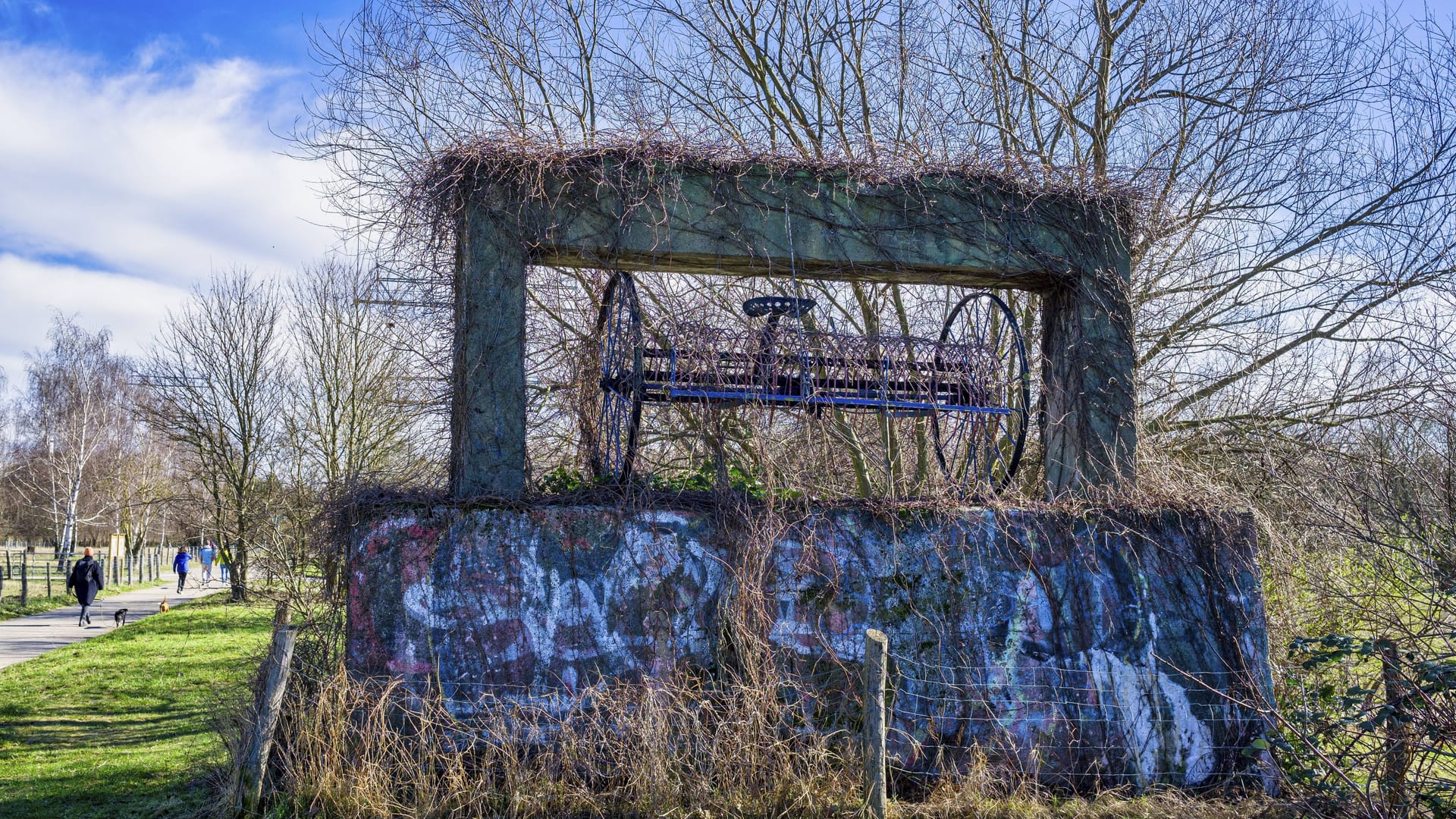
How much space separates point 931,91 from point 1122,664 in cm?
674

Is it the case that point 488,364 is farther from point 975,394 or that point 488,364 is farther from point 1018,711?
point 1018,711

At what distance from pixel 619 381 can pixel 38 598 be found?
75.2 feet

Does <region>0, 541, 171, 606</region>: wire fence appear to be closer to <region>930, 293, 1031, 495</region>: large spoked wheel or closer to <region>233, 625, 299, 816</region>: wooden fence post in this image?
<region>233, 625, 299, 816</region>: wooden fence post

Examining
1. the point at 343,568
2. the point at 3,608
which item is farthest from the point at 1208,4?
the point at 3,608

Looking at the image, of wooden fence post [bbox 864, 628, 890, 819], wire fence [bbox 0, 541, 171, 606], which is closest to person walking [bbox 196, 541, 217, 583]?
wire fence [bbox 0, 541, 171, 606]

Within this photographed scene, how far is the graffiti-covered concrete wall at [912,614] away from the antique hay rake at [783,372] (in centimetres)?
65

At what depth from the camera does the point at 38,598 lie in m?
22.7

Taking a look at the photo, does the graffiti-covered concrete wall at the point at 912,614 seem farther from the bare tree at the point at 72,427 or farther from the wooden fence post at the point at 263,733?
the bare tree at the point at 72,427

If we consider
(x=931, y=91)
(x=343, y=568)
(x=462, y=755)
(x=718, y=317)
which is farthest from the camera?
(x=931, y=91)

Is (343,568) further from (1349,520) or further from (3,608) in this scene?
A: (3,608)

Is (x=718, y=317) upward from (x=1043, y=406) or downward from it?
upward

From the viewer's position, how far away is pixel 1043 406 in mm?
8086

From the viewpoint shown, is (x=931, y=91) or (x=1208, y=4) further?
(x=931, y=91)

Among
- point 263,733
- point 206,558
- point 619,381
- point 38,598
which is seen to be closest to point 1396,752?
point 619,381
